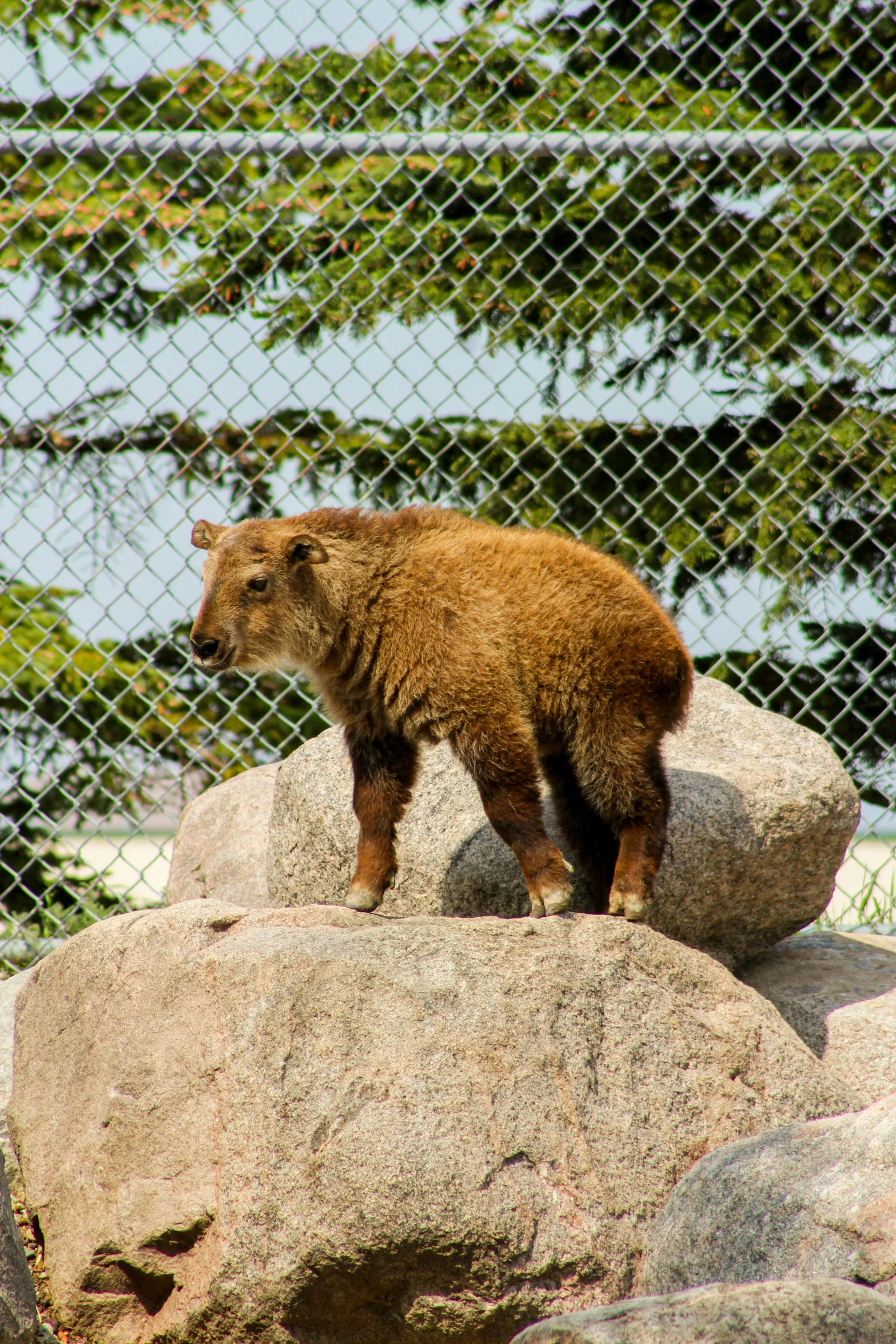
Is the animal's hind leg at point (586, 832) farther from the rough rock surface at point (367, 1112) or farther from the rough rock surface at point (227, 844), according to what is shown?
the rough rock surface at point (227, 844)

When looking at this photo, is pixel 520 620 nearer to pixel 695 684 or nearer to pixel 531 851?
pixel 531 851

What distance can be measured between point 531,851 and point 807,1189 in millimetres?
1309

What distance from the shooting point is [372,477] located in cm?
639

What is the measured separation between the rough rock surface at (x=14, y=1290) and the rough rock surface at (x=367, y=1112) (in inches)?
13.7

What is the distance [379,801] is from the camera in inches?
148

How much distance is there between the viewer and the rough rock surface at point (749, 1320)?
6.02 feet

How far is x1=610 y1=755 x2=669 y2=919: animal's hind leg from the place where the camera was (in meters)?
3.70

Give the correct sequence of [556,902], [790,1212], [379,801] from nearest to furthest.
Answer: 1. [790,1212]
2. [556,902]
3. [379,801]

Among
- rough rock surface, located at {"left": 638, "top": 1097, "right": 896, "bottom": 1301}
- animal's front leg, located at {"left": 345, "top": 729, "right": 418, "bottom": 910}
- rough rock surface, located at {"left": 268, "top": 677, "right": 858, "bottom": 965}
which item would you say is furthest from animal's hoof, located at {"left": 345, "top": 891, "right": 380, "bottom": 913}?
rough rock surface, located at {"left": 638, "top": 1097, "right": 896, "bottom": 1301}

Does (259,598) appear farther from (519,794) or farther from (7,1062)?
(7,1062)

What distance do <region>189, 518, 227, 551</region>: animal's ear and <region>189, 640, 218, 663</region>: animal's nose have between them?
1.36 ft

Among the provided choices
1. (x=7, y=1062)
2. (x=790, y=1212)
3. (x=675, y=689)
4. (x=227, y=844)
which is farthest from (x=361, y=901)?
(x=790, y=1212)

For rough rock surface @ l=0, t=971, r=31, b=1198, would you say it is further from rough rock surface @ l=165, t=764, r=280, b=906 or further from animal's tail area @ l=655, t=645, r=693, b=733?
animal's tail area @ l=655, t=645, r=693, b=733

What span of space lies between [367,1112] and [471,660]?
51.2 inches
